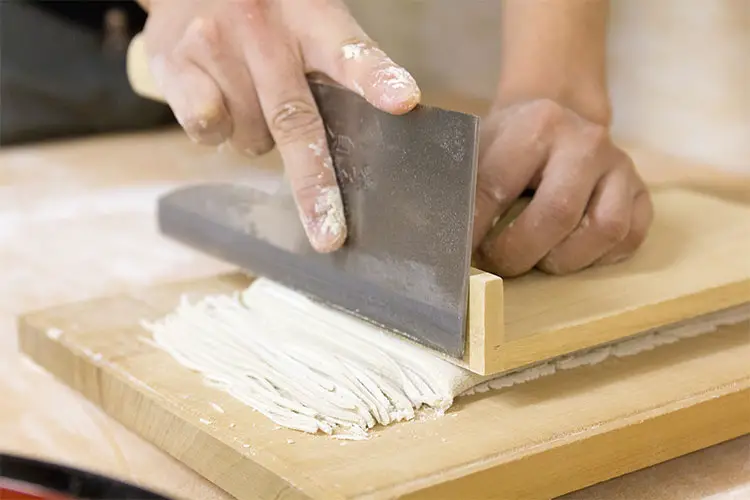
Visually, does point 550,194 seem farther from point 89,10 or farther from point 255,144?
point 89,10

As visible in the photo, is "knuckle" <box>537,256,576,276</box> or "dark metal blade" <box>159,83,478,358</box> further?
"knuckle" <box>537,256,576,276</box>

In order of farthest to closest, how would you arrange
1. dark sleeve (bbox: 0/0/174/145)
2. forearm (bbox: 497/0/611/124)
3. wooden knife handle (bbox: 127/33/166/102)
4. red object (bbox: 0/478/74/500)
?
dark sleeve (bbox: 0/0/174/145) → wooden knife handle (bbox: 127/33/166/102) → forearm (bbox: 497/0/611/124) → red object (bbox: 0/478/74/500)

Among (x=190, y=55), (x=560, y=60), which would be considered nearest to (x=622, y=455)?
(x=560, y=60)

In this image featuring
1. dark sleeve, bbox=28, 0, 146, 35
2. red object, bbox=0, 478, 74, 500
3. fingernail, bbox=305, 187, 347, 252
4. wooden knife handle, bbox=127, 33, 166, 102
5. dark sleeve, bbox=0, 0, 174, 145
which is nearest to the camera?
red object, bbox=0, 478, 74, 500

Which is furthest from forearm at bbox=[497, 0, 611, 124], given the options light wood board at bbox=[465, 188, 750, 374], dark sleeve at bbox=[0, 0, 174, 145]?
dark sleeve at bbox=[0, 0, 174, 145]

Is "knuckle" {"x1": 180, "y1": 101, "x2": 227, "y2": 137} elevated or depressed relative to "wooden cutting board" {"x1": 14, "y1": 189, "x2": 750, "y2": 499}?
elevated

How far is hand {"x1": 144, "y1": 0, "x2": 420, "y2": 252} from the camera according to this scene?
0.81 metres


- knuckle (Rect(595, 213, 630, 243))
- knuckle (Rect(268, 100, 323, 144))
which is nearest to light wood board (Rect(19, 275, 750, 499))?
knuckle (Rect(595, 213, 630, 243))

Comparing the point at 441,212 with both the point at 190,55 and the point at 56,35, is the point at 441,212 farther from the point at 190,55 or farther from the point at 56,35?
the point at 56,35

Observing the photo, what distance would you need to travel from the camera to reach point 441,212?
0.72 metres

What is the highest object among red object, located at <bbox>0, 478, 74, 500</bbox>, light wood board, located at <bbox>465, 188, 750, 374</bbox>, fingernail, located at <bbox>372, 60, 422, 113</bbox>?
fingernail, located at <bbox>372, 60, 422, 113</bbox>

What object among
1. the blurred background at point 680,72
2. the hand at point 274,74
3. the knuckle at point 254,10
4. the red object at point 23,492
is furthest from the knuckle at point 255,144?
the blurred background at point 680,72

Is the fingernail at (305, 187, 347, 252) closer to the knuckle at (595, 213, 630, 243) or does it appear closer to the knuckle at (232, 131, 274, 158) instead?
the knuckle at (232, 131, 274, 158)

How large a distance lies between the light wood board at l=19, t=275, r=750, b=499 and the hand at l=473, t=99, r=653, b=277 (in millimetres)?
105
